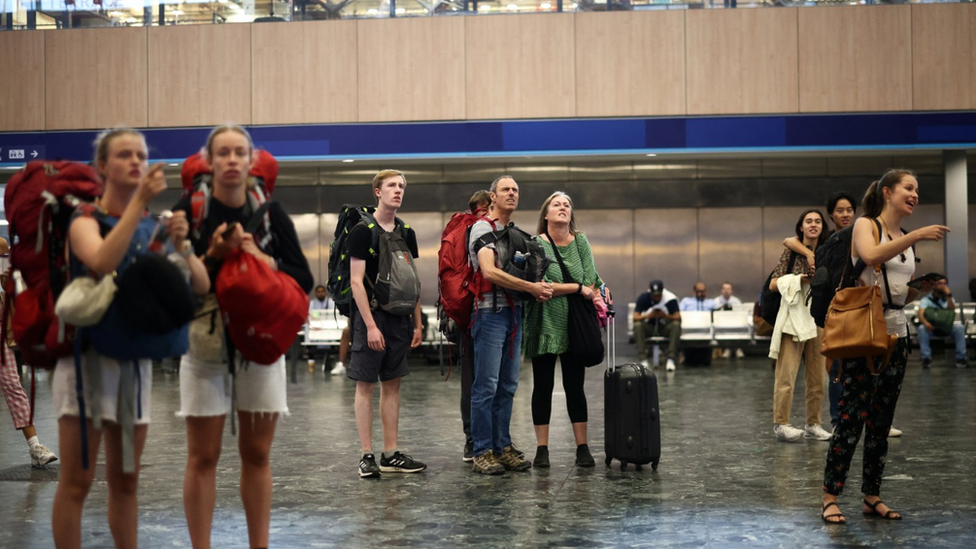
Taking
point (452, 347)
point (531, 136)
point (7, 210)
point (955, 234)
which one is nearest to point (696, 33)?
point (531, 136)

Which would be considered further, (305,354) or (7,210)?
(305,354)

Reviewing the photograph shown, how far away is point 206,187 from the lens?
3.41 metres

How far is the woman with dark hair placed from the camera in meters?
7.49

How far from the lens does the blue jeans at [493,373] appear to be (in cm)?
605

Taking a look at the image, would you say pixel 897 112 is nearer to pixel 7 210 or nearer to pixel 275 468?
pixel 275 468

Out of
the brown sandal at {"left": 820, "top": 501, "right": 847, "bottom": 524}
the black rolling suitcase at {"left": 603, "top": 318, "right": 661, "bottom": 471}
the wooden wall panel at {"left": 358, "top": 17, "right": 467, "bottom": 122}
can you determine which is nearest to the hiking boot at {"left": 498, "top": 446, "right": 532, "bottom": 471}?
the black rolling suitcase at {"left": 603, "top": 318, "right": 661, "bottom": 471}

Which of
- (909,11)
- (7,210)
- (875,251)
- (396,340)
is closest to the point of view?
(7,210)

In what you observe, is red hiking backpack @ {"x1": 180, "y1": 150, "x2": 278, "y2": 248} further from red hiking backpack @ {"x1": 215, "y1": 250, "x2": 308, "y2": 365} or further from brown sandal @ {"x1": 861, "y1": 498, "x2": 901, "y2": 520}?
brown sandal @ {"x1": 861, "y1": 498, "x2": 901, "y2": 520}

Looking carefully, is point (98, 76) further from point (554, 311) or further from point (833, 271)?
point (833, 271)

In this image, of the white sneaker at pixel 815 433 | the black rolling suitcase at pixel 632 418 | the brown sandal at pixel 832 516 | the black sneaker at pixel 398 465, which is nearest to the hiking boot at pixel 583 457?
the black rolling suitcase at pixel 632 418

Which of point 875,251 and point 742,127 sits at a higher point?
point 742,127

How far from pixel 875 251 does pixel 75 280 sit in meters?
3.17

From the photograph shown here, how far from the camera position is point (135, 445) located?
3326mm

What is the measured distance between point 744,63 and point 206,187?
1537 centimetres
